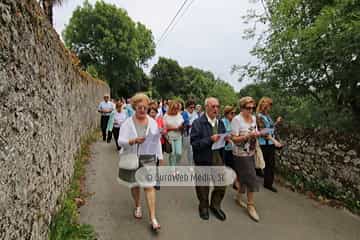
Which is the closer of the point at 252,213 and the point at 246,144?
the point at 246,144

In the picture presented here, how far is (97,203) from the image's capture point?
4309 millimetres

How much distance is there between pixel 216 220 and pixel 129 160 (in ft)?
5.23

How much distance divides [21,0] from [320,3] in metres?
5.05

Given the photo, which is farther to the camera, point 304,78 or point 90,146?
point 90,146

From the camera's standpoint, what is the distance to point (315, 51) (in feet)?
15.2

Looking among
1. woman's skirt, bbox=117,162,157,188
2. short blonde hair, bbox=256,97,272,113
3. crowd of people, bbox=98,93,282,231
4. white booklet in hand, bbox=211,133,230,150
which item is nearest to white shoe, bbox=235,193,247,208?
crowd of people, bbox=98,93,282,231

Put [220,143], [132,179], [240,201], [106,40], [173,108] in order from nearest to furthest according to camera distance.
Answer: [132,179]
[220,143]
[240,201]
[173,108]
[106,40]

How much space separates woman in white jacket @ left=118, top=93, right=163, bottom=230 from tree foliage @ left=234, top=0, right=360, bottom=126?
320 cm

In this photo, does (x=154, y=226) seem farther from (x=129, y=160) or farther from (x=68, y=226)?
(x=68, y=226)

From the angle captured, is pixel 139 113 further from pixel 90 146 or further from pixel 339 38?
pixel 90 146

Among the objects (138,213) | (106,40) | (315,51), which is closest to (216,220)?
(138,213)

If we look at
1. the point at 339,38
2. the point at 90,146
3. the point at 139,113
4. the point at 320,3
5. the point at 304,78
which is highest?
the point at 320,3

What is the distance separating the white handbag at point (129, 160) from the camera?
3.46 metres

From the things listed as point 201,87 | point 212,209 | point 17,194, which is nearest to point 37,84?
point 17,194
